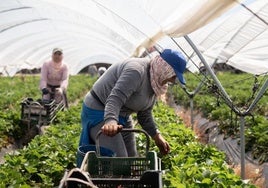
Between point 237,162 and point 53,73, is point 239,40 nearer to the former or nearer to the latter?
point 237,162

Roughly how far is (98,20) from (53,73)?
2.06m

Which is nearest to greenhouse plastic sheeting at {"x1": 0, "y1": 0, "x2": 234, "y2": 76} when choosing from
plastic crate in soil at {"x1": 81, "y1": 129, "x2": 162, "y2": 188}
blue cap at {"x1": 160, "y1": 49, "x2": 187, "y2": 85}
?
blue cap at {"x1": 160, "y1": 49, "x2": 187, "y2": 85}

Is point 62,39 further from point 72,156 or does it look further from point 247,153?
point 72,156

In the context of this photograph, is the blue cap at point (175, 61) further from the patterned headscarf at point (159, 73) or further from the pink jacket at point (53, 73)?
the pink jacket at point (53, 73)

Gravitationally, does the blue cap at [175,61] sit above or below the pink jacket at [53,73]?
below

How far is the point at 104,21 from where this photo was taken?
35.4 feet

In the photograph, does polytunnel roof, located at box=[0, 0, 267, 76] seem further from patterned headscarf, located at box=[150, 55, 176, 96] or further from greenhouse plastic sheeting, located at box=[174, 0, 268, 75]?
patterned headscarf, located at box=[150, 55, 176, 96]

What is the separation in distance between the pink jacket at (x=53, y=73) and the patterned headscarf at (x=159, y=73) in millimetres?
5608

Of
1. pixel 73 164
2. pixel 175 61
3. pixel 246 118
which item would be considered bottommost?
pixel 73 164

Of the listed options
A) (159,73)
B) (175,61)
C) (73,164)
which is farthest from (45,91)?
(175,61)

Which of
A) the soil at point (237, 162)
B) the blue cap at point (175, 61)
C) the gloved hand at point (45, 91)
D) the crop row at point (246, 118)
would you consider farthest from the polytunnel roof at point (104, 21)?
the gloved hand at point (45, 91)

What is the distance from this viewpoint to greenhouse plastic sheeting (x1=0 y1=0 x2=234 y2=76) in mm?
4863

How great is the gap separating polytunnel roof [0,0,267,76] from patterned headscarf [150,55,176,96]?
2.39ft

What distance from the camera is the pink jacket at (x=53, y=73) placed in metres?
9.38
